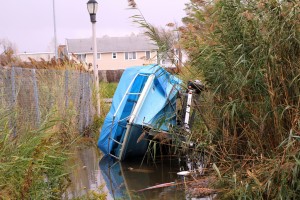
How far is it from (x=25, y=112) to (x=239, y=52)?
3424 millimetres

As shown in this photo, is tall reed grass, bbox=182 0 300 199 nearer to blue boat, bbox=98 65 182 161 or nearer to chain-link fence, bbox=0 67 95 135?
chain-link fence, bbox=0 67 95 135

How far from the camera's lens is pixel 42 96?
9.43m

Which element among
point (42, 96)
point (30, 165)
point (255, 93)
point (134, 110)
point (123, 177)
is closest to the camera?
point (30, 165)

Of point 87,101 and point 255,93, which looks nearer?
point 255,93

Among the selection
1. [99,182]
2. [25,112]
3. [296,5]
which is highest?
[296,5]

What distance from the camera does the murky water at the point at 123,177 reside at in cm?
725

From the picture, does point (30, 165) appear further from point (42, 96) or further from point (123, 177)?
point (42, 96)

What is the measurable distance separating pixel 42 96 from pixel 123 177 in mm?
2284

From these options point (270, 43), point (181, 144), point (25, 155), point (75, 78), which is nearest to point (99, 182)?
point (181, 144)

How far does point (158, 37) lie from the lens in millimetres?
7242

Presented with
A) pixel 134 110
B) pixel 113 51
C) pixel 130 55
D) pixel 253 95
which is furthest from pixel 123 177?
pixel 130 55

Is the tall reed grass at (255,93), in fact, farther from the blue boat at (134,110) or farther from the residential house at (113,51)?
the residential house at (113,51)

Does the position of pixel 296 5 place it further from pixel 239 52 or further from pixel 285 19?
pixel 239 52

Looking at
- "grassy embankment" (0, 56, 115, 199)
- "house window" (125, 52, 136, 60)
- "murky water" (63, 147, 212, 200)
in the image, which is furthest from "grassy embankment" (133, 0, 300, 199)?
"house window" (125, 52, 136, 60)
